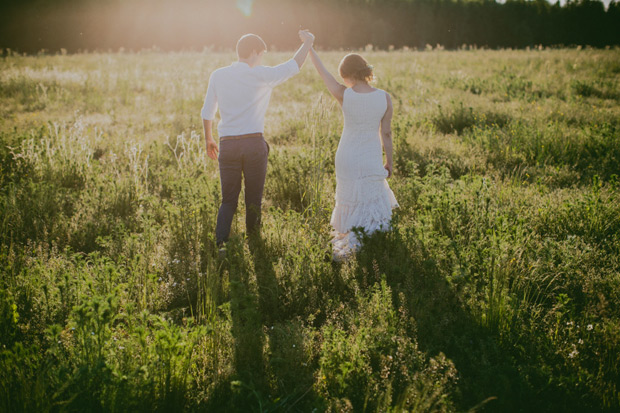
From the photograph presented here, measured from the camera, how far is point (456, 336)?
300cm

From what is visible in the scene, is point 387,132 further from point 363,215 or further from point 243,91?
point 243,91

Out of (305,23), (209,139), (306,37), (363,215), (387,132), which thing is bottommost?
(363,215)

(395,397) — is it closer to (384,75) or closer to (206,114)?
(206,114)

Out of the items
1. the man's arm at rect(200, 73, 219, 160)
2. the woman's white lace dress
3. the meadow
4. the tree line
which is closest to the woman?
the woman's white lace dress

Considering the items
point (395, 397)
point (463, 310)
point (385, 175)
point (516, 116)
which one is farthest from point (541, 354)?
point (516, 116)

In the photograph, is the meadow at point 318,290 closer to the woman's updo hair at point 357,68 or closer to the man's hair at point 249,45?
the woman's updo hair at point 357,68

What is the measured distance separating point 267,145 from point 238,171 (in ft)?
1.44

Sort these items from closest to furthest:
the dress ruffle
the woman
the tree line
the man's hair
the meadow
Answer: the meadow → the man's hair → the woman → the dress ruffle → the tree line

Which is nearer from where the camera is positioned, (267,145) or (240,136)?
(240,136)

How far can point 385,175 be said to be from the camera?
450 centimetres

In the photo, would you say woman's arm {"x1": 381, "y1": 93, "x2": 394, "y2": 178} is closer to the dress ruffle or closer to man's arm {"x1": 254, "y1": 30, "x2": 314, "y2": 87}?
the dress ruffle

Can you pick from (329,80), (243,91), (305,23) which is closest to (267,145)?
(243,91)

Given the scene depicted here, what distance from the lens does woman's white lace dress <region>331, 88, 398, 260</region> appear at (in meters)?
4.27

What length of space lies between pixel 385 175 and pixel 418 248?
0.98m
